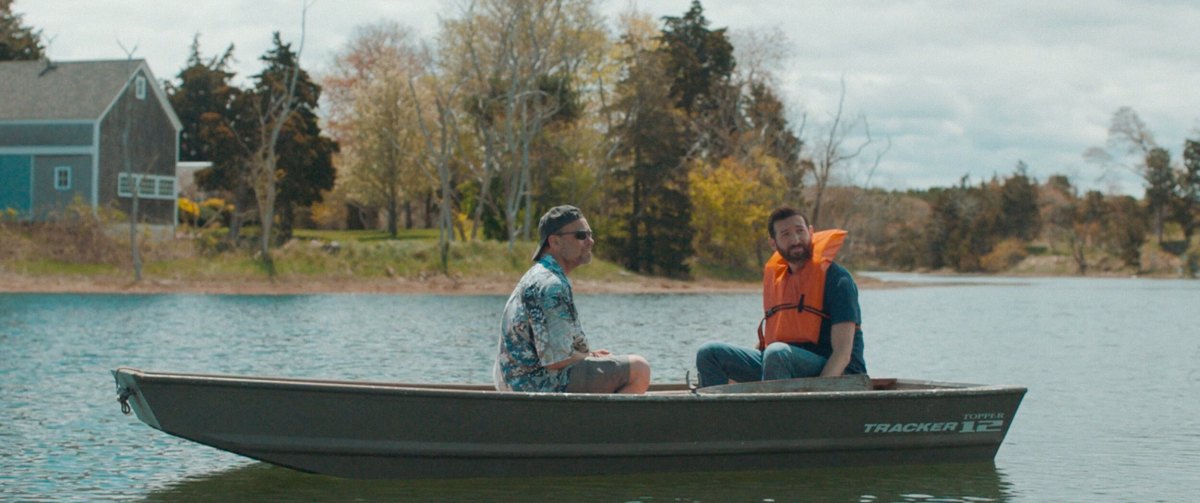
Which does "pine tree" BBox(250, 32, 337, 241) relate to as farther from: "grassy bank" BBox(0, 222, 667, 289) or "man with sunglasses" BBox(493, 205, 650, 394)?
"man with sunglasses" BBox(493, 205, 650, 394)

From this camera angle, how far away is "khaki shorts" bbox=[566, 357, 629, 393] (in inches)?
394

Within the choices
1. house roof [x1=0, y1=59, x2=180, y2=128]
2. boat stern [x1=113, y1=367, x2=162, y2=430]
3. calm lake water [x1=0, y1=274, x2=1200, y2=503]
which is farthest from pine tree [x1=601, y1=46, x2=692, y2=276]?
boat stern [x1=113, y1=367, x2=162, y2=430]

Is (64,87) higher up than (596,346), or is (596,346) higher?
(64,87)

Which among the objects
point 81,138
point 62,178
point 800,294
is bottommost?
point 800,294

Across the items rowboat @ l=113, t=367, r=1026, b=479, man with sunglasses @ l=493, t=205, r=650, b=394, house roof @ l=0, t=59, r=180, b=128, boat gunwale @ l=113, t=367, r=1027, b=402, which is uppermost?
house roof @ l=0, t=59, r=180, b=128

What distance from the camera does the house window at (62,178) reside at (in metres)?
50.2

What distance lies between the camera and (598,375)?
10.1m

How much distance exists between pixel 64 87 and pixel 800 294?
47217mm

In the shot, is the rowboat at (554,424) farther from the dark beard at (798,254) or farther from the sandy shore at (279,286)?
the sandy shore at (279,286)

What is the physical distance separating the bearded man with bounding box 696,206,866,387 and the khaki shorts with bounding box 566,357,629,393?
1090mm

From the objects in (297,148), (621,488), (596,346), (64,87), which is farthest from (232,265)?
(621,488)

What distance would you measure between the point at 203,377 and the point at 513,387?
2.13 metres

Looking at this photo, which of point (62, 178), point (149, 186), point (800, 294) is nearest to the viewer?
point (800, 294)

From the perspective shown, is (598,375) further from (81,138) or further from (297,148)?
(297,148)
